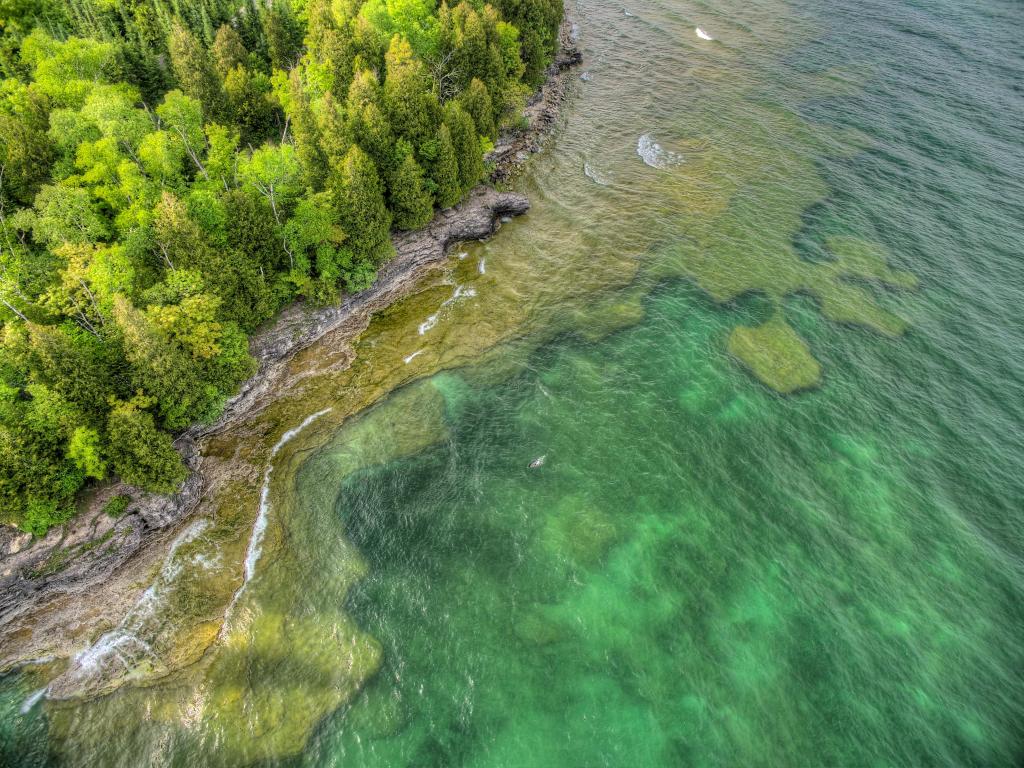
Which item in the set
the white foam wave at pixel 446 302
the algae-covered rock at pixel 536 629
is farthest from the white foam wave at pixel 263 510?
the algae-covered rock at pixel 536 629

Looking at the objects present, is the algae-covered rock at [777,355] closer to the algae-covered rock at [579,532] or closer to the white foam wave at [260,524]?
the algae-covered rock at [579,532]

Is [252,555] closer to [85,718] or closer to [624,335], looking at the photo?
[85,718]

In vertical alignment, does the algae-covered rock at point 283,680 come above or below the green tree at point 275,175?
below

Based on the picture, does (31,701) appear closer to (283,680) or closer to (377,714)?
(283,680)

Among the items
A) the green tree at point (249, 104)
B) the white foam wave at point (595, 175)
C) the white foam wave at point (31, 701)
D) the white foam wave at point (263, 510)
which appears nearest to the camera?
the white foam wave at point (31, 701)

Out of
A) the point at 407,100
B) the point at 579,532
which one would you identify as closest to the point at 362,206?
the point at 407,100

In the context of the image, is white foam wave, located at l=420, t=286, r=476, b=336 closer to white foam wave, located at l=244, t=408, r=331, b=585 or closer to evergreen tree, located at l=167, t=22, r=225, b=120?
white foam wave, located at l=244, t=408, r=331, b=585

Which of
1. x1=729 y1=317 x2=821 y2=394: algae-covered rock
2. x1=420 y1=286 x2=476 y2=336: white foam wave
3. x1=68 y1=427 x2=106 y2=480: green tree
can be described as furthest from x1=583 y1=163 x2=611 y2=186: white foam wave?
x1=68 y1=427 x2=106 y2=480: green tree

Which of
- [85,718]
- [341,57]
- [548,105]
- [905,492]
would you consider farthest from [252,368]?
[548,105]
